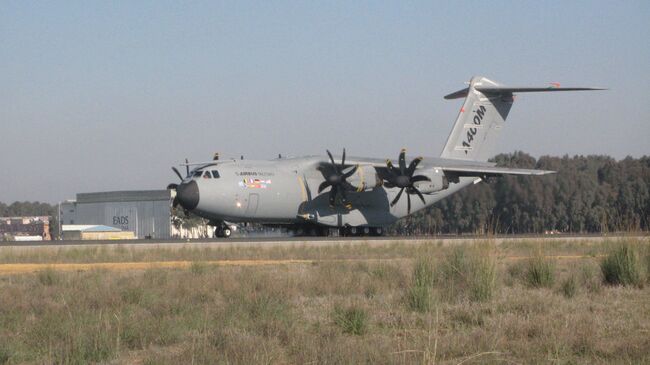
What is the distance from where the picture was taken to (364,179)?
43531 millimetres

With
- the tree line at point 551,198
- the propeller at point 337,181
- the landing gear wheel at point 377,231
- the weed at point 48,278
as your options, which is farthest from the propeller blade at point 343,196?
the weed at point 48,278

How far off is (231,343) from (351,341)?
138cm

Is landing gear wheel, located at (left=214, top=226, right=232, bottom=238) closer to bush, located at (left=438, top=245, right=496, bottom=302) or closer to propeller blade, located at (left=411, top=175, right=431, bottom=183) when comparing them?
propeller blade, located at (left=411, top=175, right=431, bottom=183)

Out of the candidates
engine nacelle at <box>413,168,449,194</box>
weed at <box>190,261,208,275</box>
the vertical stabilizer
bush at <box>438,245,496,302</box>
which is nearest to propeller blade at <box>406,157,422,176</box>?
engine nacelle at <box>413,168,449,194</box>

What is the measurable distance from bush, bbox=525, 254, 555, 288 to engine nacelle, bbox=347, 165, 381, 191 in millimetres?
27019

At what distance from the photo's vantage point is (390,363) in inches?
321

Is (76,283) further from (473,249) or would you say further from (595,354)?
(595,354)

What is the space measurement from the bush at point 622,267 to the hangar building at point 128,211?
59.4 m

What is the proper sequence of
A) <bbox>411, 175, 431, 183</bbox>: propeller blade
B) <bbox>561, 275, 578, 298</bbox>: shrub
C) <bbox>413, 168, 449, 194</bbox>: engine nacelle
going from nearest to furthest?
1. <bbox>561, 275, 578, 298</bbox>: shrub
2. <bbox>411, 175, 431, 183</bbox>: propeller blade
3. <bbox>413, 168, 449, 194</bbox>: engine nacelle

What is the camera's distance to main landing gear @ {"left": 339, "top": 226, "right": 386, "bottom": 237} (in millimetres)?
45594

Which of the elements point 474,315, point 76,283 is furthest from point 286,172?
point 474,315

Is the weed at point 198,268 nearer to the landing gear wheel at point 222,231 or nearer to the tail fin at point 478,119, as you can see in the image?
the landing gear wheel at point 222,231

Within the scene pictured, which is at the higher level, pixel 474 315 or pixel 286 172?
pixel 286 172

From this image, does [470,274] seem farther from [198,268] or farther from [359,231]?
[359,231]
